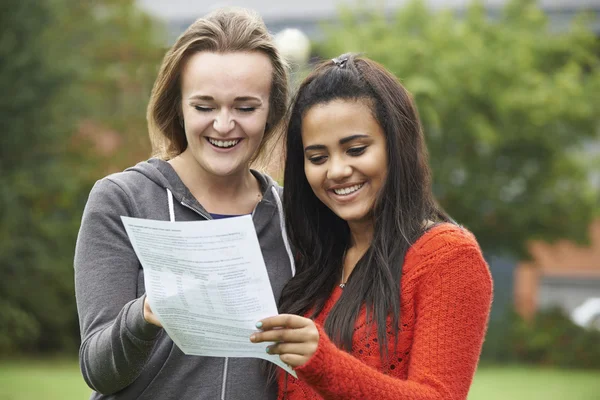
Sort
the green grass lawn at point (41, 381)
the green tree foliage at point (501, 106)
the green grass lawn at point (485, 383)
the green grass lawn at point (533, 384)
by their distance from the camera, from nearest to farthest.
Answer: the green grass lawn at point (41, 381)
the green grass lawn at point (485, 383)
the green grass lawn at point (533, 384)
the green tree foliage at point (501, 106)

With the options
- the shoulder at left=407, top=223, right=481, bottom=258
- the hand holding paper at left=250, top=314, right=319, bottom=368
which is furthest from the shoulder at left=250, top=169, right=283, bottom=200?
the hand holding paper at left=250, top=314, right=319, bottom=368

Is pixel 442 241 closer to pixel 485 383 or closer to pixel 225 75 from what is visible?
pixel 225 75

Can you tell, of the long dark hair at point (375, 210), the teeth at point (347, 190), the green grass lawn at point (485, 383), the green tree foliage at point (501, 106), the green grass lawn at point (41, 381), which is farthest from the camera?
the green tree foliage at point (501, 106)

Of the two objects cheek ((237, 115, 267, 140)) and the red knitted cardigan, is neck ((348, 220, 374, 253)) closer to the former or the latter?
the red knitted cardigan

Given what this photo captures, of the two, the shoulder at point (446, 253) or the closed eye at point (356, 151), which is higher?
the closed eye at point (356, 151)

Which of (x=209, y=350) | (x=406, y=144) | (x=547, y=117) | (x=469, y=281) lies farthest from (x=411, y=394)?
(x=547, y=117)

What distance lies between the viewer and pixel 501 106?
1662 centimetres

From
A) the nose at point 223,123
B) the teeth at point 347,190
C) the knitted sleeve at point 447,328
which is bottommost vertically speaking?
the knitted sleeve at point 447,328

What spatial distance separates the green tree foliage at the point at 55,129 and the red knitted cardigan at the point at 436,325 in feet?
44.2

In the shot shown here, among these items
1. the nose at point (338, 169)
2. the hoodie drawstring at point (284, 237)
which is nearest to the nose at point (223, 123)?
the nose at point (338, 169)

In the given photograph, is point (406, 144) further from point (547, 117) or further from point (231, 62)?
point (547, 117)

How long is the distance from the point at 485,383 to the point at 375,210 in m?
12.6

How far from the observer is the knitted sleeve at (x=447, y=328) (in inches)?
107

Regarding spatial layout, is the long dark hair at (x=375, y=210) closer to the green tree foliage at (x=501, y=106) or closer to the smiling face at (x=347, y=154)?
the smiling face at (x=347, y=154)
